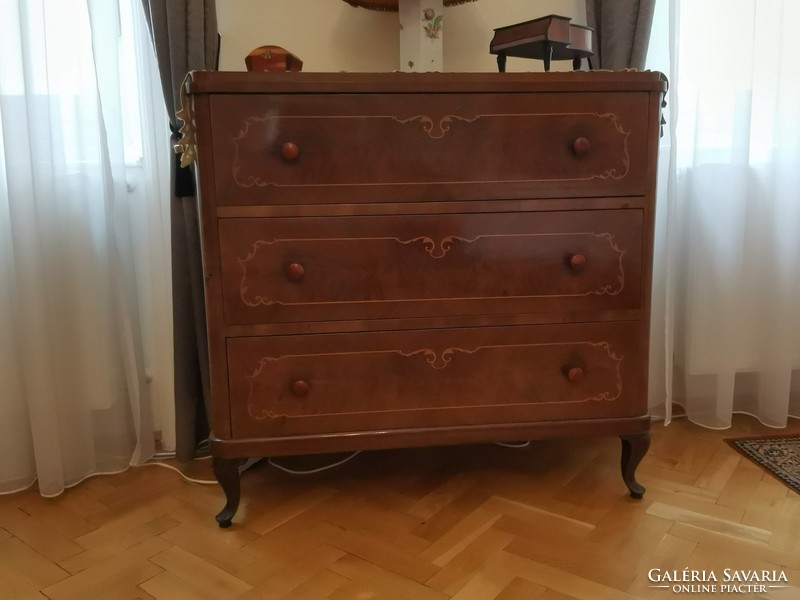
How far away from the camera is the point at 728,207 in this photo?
191cm

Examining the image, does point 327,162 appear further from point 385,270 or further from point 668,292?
point 668,292

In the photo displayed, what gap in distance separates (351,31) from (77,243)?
3.03 feet

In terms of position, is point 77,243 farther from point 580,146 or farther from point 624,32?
point 624,32

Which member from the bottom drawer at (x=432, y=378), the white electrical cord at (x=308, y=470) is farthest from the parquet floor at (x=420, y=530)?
the bottom drawer at (x=432, y=378)

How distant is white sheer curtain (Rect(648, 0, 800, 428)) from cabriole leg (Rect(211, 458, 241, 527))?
1.26 m

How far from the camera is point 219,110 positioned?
4.16 ft

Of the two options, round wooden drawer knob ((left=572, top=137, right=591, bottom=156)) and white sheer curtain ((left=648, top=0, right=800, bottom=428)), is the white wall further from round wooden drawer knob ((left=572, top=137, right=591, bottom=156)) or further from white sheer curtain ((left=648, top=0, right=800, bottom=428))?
round wooden drawer knob ((left=572, top=137, right=591, bottom=156))

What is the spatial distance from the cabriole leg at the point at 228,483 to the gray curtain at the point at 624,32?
1409 mm

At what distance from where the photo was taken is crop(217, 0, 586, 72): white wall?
178 centimetres

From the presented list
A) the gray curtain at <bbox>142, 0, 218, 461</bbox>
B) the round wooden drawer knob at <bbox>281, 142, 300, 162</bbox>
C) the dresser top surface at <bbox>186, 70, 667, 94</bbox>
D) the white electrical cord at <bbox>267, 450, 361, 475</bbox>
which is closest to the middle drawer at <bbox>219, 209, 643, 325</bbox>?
the round wooden drawer knob at <bbox>281, 142, 300, 162</bbox>

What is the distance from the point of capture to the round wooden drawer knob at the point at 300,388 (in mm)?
1362

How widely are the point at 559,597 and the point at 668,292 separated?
1.04 meters

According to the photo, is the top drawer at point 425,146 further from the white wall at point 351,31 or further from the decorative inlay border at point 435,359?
the white wall at point 351,31

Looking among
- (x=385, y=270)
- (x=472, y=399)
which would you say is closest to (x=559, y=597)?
(x=472, y=399)
